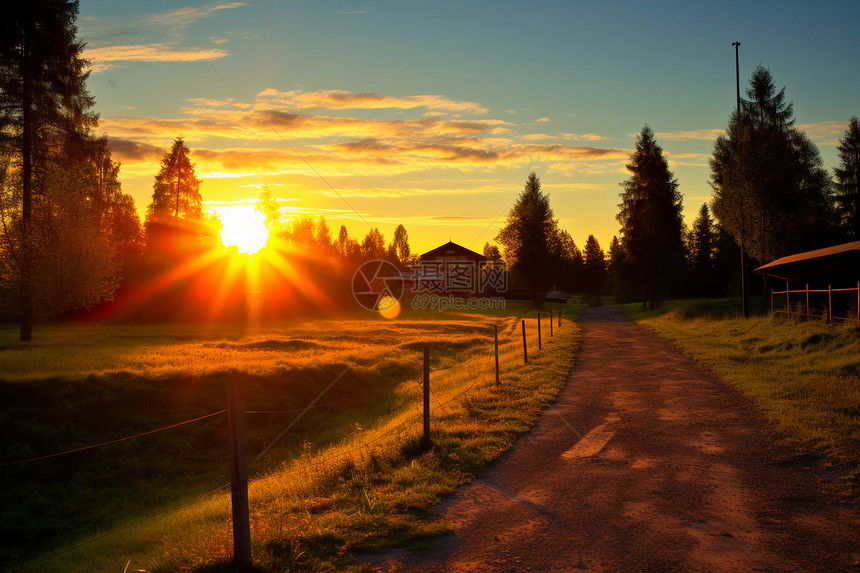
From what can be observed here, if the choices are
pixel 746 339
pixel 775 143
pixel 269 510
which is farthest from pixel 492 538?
pixel 775 143

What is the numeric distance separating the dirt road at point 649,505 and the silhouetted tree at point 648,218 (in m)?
49.4

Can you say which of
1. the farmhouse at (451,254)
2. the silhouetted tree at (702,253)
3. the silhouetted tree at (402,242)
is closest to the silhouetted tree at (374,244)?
the silhouetted tree at (402,242)

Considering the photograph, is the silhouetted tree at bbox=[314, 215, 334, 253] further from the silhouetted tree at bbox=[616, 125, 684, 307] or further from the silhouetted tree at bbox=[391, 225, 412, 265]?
the silhouetted tree at bbox=[616, 125, 684, 307]

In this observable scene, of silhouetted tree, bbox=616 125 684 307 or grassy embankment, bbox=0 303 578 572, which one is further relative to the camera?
silhouetted tree, bbox=616 125 684 307

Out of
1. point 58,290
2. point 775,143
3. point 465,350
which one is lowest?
point 465,350

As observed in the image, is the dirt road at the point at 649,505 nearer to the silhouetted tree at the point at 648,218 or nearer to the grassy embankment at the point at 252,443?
the grassy embankment at the point at 252,443

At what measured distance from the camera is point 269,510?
7.00m

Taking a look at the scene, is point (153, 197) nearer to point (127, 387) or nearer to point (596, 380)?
point (127, 387)

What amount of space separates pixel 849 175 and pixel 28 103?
253 feet

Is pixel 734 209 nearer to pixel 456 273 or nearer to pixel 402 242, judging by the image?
pixel 456 273

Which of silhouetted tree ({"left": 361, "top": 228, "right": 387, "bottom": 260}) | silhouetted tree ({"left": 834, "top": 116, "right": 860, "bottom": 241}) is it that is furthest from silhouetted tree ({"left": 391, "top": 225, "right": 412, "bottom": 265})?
silhouetted tree ({"left": 834, "top": 116, "right": 860, "bottom": 241})

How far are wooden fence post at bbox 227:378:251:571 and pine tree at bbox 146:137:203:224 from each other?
6452 centimetres

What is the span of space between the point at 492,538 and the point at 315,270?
6491 centimetres

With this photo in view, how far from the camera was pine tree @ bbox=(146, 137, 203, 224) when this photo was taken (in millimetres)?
64312
